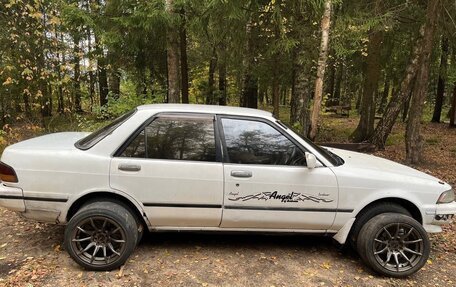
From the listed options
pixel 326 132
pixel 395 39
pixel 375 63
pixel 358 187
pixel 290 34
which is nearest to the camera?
pixel 358 187

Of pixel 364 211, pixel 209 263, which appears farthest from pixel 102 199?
pixel 364 211

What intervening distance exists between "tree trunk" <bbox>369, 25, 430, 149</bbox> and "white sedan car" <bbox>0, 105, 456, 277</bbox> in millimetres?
6804

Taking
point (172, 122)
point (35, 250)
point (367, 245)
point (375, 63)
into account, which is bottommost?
point (35, 250)

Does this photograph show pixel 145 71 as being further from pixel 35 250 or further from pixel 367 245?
pixel 367 245

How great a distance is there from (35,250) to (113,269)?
1112 millimetres

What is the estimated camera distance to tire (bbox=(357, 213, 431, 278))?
156 inches

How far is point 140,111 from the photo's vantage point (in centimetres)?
405

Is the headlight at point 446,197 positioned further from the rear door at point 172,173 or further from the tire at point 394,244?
the rear door at point 172,173

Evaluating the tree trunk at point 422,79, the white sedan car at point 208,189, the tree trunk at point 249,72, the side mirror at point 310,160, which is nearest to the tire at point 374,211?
the white sedan car at point 208,189

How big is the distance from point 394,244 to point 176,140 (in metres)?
2.76

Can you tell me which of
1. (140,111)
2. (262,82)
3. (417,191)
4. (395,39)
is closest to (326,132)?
(262,82)

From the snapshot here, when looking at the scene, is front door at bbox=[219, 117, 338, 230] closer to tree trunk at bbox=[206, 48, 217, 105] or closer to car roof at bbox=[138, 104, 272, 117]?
car roof at bbox=[138, 104, 272, 117]

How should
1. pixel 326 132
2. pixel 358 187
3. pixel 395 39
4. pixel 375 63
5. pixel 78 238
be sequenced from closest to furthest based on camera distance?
1. pixel 78 238
2. pixel 358 187
3. pixel 375 63
4. pixel 395 39
5. pixel 326 132

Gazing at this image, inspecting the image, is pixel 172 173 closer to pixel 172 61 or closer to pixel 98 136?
pixel 98 136
